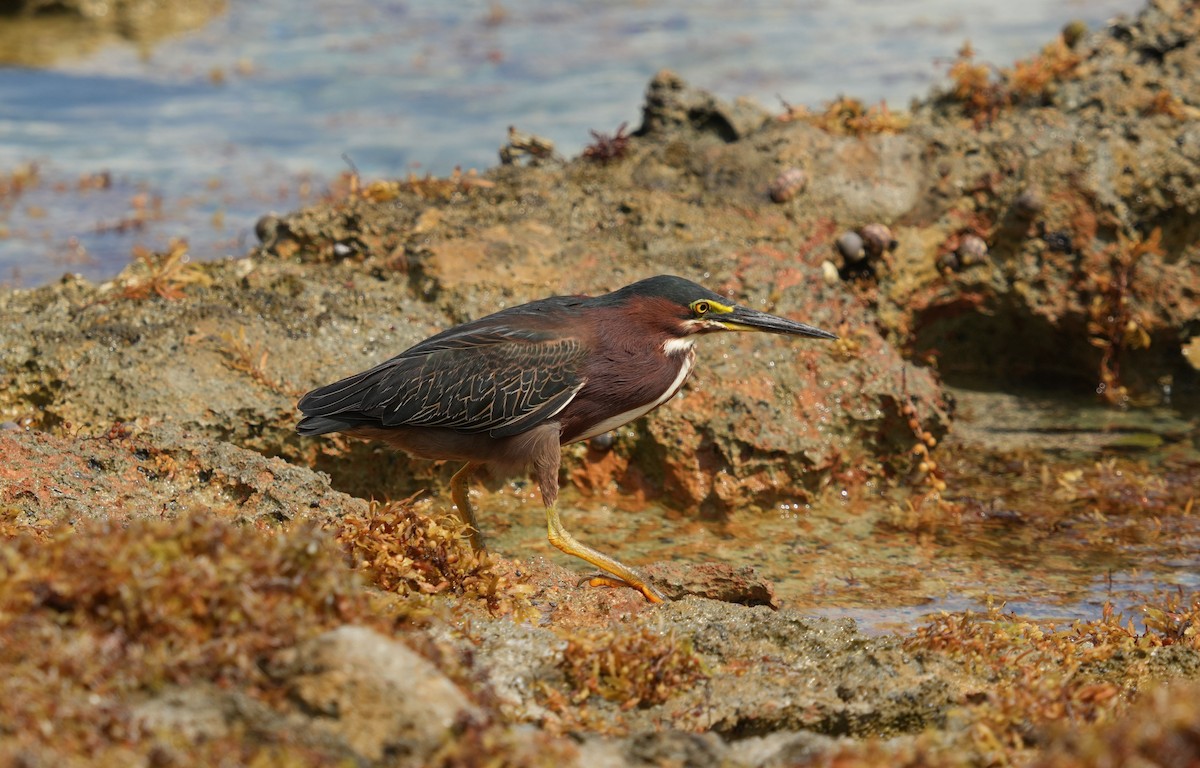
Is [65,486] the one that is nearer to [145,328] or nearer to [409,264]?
[145,328]

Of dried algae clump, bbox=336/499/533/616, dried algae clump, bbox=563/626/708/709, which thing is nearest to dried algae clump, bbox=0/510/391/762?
dried algae clump, bbox=563/626/708/709

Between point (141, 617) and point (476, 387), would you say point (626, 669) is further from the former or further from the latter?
point (476, 387)

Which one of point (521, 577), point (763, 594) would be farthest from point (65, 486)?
point (763, 594)

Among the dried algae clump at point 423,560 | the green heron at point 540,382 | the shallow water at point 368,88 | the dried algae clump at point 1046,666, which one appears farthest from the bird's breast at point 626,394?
the shallow water at point 368,88

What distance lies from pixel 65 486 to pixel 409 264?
2949mm

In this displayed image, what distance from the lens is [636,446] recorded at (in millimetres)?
6973

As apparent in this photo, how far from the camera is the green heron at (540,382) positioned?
17.5 ft

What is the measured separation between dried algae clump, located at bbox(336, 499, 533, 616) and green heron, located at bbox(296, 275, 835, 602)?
775 millimetres

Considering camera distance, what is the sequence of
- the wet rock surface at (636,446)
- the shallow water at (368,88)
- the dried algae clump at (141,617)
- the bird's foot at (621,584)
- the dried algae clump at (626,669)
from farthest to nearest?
the shallow water at (368,88) → the bird's foot at (621,584) → the dried algae clump at (626,669) → the wet rock surface at (636,446) → the dried algae clump at (141,617)

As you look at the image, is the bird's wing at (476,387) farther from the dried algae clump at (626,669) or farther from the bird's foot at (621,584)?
the dried algae clump at (626,669)

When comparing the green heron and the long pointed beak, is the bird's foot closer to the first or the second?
the green heron

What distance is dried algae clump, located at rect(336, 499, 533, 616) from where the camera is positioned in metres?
4.50

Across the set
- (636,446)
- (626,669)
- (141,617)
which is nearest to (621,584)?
(626,669)

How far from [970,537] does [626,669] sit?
10.9 feet
